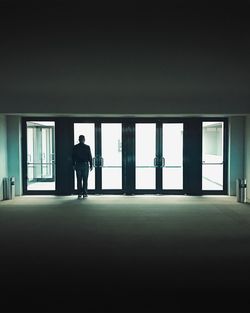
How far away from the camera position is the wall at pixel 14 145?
38.5ft

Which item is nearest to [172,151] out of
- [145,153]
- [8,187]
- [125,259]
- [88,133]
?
[145,153]

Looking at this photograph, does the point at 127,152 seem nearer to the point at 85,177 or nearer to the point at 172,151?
the point at 172,151

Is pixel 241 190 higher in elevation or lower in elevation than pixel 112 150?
lower

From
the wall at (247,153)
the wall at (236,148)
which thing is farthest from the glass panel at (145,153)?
the wall at (247,153)

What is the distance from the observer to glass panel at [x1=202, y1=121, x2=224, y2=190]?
12070 mm

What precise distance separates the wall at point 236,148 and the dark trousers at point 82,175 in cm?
476

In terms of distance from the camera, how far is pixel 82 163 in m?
11.5

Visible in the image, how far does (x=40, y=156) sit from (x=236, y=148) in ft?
21.7

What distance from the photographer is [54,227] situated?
7594mm

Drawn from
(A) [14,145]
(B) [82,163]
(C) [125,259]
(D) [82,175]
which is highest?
(A) [14,145]

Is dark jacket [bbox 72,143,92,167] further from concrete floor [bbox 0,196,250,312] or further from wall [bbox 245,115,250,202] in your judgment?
wall [bbox 245,115,250,202]
